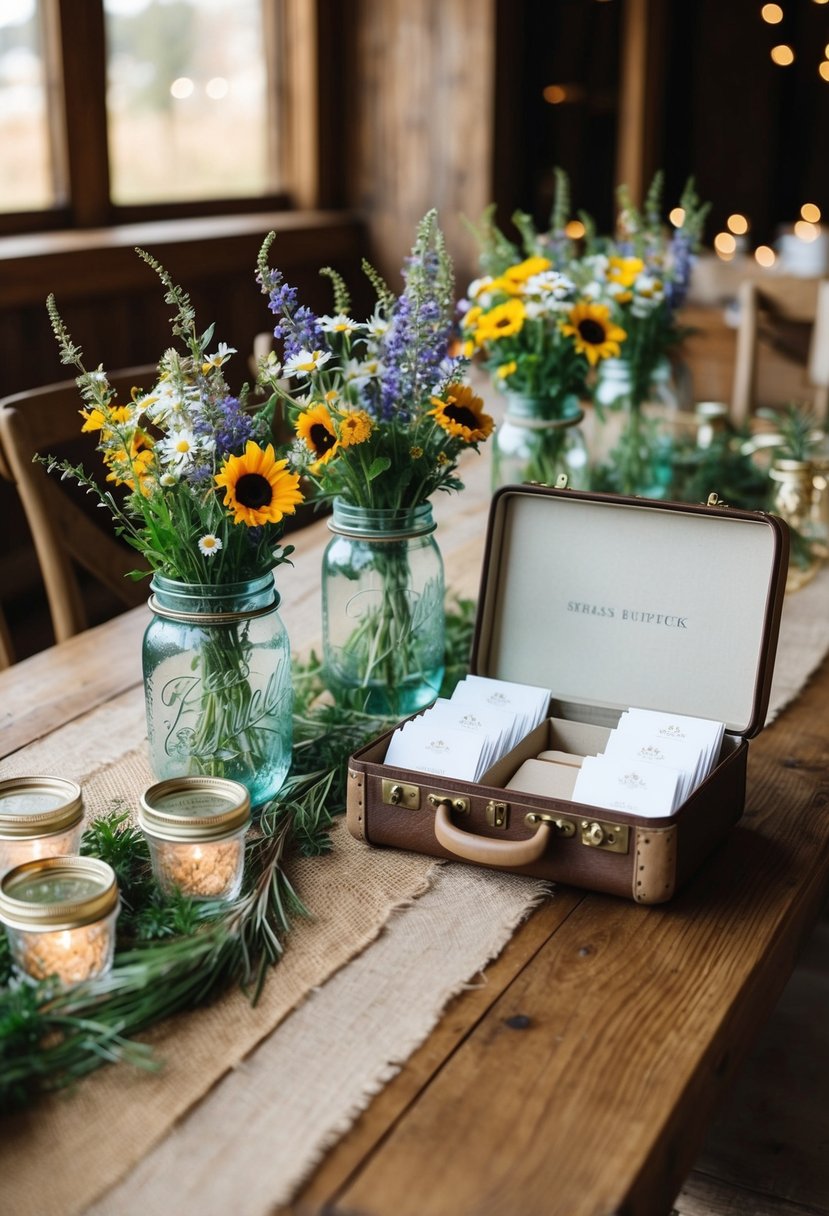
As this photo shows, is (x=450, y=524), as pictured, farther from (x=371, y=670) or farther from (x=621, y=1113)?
(x=621, y=1113)

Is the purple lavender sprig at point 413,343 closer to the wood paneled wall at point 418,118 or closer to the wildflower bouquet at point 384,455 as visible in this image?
the wildflower bouquet at point 384,455

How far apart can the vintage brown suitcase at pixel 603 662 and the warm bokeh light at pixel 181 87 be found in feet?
10.6

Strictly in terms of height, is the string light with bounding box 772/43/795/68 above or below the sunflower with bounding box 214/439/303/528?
above

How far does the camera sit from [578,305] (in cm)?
174

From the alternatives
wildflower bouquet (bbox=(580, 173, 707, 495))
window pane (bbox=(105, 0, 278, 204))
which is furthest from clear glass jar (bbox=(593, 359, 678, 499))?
window pane (bbox=(105, 0, 278, 204))

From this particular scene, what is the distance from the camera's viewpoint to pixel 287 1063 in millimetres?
861

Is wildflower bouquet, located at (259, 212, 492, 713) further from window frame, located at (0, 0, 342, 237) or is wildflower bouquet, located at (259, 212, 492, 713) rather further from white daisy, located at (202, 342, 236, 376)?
window frame, located at (0, 0, 342, 237)

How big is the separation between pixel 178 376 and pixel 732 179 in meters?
5.84

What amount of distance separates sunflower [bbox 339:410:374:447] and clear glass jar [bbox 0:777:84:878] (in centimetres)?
39

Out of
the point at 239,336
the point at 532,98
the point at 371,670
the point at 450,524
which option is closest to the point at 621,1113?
the point at 371,670

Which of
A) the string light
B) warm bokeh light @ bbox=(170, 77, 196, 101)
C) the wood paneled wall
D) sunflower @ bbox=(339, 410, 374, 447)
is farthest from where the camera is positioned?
the string light

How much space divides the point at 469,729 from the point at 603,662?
0.20 metres

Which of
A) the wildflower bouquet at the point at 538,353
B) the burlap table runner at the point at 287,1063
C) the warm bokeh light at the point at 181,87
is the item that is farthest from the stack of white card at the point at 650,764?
the warm bokeh light at the point at 181,87

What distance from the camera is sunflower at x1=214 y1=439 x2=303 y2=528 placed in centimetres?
106
